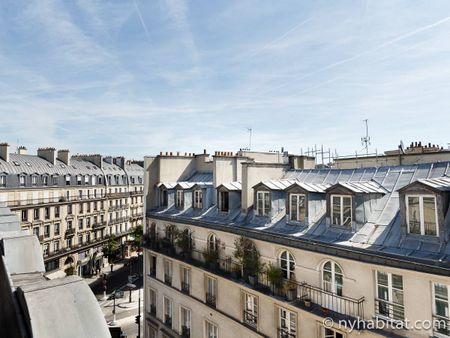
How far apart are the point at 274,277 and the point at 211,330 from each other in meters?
6.64

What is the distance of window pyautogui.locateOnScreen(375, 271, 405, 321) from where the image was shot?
10.5 metres

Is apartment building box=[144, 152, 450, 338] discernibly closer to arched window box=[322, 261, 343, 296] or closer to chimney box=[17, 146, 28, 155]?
arched window box=[322, 261, 343, 296]

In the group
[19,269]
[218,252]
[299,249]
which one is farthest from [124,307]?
[19,269]

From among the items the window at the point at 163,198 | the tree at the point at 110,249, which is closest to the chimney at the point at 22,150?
the tree at the point at 110,249

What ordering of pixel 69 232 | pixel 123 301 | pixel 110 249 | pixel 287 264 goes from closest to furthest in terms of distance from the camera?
pixel 287 264 → pixel 123 301 → pixel 69 232 → pixel 110 249

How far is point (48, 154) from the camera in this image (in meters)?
46.4

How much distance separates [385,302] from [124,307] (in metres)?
32.6

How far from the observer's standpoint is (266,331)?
48.2 ft

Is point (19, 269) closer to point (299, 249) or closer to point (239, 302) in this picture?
point (299, 249)

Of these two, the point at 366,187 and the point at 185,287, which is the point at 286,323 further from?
the point at 185,287

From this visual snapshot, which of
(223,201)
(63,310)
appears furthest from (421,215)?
(63,310)

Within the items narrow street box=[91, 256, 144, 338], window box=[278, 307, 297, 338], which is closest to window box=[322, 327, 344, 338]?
window box=[278, 307, 297, 338]

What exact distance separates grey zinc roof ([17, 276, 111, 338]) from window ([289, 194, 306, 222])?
1317cm

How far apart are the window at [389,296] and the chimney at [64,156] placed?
47.7 m
